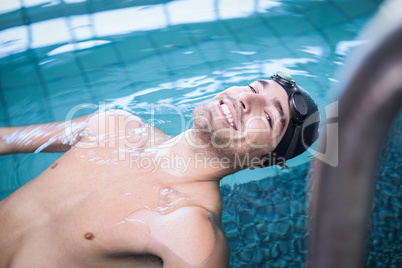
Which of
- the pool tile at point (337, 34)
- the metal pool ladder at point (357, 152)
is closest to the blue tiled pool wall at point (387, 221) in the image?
the pool tile at point (337, 34)

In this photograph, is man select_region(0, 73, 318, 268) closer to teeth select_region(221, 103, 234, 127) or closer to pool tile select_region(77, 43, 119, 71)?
teeth select_region(221, 103, 234, 127)

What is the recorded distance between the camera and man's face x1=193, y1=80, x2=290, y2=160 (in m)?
2.34

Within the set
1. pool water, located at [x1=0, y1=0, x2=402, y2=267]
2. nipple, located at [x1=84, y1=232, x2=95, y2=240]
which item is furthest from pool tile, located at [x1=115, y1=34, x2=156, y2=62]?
nipple, located at [x1=84, y1=232, x2=95, y2=240]

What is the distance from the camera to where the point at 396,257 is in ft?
8.55

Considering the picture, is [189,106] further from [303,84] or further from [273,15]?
[273,15]

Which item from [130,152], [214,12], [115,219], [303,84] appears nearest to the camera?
[115,219]

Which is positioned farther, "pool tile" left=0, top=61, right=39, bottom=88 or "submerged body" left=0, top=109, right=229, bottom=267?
"pool tile" left=0, top=61, right=39, bottom=88

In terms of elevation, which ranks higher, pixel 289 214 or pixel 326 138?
pixel 326 138

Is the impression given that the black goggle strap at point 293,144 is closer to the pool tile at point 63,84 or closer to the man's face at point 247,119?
the man's face at point 247,119

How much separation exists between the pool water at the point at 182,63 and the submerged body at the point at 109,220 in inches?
23.8

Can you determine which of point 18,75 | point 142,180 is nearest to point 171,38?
point 18,75

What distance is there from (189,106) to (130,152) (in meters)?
1.03

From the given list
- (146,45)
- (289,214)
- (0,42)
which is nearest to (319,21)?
(146,45)

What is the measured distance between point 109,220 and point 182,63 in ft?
7.15
